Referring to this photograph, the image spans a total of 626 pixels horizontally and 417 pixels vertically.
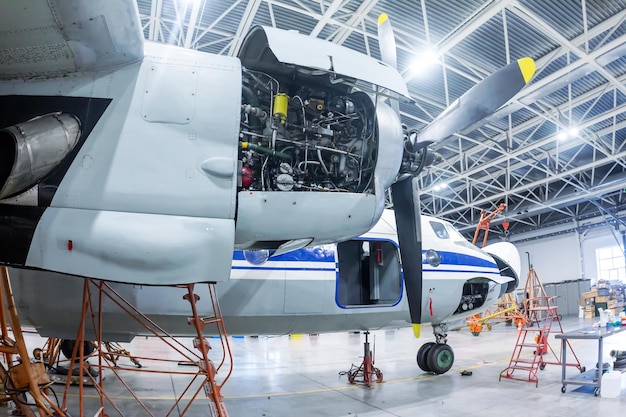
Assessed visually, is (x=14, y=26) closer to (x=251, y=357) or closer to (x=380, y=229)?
(x=380, y=229)

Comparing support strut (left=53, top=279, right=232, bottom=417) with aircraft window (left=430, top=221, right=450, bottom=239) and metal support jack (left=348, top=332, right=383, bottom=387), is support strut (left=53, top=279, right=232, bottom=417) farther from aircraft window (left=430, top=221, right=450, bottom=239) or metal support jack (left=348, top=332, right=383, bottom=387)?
aircraft window (left=430, top=221, right=450, bottom=239)

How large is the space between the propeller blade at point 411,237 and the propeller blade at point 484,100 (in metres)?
0.84

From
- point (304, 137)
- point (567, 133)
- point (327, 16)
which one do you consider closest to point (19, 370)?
point (304, 137)

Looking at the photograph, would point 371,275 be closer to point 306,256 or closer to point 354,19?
point 306,256

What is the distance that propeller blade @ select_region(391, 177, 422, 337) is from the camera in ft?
20.9

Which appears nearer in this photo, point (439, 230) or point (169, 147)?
point (169, 147)

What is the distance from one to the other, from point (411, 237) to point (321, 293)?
2241 millimetres

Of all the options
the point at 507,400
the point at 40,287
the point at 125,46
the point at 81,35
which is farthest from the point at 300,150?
the point at 507,400

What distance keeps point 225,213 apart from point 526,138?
61.7ft

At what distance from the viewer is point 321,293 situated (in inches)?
313

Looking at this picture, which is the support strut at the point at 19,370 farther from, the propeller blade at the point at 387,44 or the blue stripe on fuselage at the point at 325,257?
the propeller blade at the point at 387,44

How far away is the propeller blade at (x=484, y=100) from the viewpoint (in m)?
5.52

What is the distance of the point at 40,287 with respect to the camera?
21.2 ft

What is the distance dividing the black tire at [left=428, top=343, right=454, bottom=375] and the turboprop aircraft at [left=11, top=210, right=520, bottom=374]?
0.02 m
